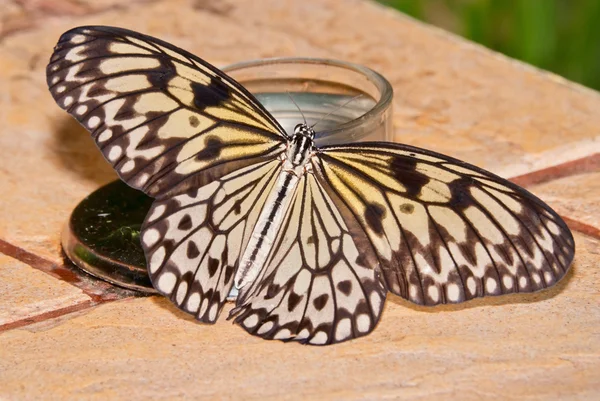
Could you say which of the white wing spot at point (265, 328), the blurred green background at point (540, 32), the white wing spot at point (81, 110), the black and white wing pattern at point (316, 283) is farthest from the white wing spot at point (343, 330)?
the blurred green background at point (540, 32)

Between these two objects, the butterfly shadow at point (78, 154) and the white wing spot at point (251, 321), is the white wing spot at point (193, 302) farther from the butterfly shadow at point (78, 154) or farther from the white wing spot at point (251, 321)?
the butterfly shadow at point (78, 154)

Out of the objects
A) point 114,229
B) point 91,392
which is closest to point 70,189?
point 114,229

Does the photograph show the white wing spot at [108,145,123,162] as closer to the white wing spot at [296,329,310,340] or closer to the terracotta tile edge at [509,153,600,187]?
the white wing spot at [296,329,310,340]

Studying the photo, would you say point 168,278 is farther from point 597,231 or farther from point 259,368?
point 597,231

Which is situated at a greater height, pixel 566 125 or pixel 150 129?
pixel 566 125

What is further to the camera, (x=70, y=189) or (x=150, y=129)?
(x=70, y=189)

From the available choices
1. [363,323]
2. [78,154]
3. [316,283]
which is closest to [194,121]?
[316,283]

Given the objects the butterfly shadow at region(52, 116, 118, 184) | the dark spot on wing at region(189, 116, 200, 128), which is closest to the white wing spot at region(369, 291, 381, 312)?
the dark spot on wing at region(189, 116, 200, 128)
